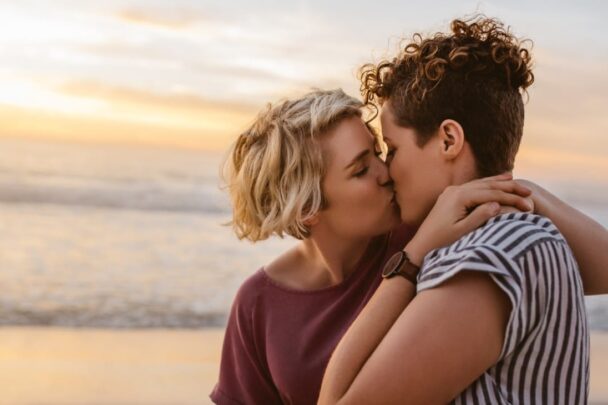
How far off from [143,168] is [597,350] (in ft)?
63.4

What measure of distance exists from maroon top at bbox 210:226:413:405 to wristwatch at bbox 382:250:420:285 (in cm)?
84

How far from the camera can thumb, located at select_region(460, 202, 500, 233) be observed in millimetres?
2557

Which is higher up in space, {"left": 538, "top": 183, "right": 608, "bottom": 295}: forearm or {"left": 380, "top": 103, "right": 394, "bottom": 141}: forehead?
{"left": 380, "top": 103, "right": 394, "bottom": 141}: forehead

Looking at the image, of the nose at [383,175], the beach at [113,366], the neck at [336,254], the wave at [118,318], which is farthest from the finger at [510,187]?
the wave at [118,318]

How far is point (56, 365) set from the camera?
22.4 feet

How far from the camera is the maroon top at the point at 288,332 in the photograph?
11.3 ft

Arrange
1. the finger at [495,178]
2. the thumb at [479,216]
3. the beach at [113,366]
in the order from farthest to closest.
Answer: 1. the beach at [113,366]
2. the finger at [495,178]
3. the thumb at [479,216]

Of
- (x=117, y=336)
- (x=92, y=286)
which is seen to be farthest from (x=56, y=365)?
(x=92, y=286)

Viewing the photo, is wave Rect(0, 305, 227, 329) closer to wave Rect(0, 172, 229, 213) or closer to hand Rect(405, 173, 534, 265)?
hand Rect(405, 173, 534, 265)

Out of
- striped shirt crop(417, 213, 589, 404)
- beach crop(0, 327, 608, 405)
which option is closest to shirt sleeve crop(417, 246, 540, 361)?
striped shirt crop(417, 213, 589, 404)

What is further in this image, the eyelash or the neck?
the neck

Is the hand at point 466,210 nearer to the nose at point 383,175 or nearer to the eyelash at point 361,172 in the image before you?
the nose at point 383,175

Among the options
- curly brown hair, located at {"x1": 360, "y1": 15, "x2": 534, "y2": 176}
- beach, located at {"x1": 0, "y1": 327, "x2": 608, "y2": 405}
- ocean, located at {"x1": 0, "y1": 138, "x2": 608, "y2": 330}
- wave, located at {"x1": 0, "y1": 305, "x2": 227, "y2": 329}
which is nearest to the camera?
curly brown hair, located at {"x1": 360, "y1": 15, "x2": 534, "y2": 176}

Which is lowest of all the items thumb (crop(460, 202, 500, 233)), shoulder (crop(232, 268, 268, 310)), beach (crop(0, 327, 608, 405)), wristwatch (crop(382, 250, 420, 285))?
beach (crop(0, 327, 608, 405))
